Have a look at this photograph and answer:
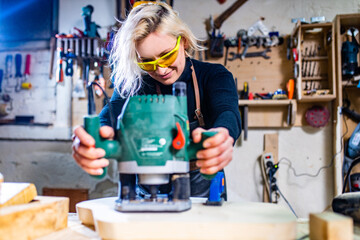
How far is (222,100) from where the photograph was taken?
1.31 m

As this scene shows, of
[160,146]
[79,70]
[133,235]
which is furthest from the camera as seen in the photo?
[79,70]

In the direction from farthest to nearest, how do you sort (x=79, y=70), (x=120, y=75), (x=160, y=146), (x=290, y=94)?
1. (x=79, y=70)
2. (x=290, y=94)
3. (x=120, y=75)
4. (x=160, y=146)

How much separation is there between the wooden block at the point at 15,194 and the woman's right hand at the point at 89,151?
18 centimetres

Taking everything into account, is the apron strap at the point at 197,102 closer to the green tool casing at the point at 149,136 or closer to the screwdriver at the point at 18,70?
the green tool casing at the point at 149,136

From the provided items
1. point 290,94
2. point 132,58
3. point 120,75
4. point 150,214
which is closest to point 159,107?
point 150,214

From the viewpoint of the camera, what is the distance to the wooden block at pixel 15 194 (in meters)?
0.84

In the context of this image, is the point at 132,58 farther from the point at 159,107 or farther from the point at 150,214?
the point at 150,214

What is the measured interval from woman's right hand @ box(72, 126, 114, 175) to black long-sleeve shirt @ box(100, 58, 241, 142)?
45 cm

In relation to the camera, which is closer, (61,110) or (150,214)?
(150,214)

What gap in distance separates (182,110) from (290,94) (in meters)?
2.17

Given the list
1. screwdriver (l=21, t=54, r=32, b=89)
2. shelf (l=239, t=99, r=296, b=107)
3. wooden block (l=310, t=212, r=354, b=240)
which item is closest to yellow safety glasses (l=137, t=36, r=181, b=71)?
wooden block (l=310, t=212, r=354, b=240)

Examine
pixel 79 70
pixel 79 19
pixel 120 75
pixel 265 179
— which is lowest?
pixel 265 179

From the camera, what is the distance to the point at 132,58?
1.39m

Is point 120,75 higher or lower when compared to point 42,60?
lower
